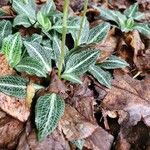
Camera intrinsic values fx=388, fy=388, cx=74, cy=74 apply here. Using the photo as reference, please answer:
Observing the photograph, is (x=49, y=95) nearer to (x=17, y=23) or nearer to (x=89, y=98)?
(x=89, y=98)

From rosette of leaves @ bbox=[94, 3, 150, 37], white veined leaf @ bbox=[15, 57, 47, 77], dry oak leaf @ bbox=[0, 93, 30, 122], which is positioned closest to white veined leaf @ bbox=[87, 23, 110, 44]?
rosette of leaves @ bbox=[94, 3, 150, 37]

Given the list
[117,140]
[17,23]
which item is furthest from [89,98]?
[17,23]

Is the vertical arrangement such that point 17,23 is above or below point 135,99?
above

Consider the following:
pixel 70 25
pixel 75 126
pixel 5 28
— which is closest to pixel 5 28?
pixel 5 28

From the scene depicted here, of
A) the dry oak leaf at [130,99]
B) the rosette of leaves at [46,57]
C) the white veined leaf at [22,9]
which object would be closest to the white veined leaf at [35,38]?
the rosette of leaves at [46,57]

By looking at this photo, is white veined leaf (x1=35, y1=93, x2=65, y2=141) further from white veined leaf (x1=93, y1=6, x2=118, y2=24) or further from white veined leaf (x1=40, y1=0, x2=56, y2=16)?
white veined leaf (x1=93, y1=6, x2=118, y2=24)

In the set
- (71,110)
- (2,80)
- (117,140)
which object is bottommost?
(117,140)
